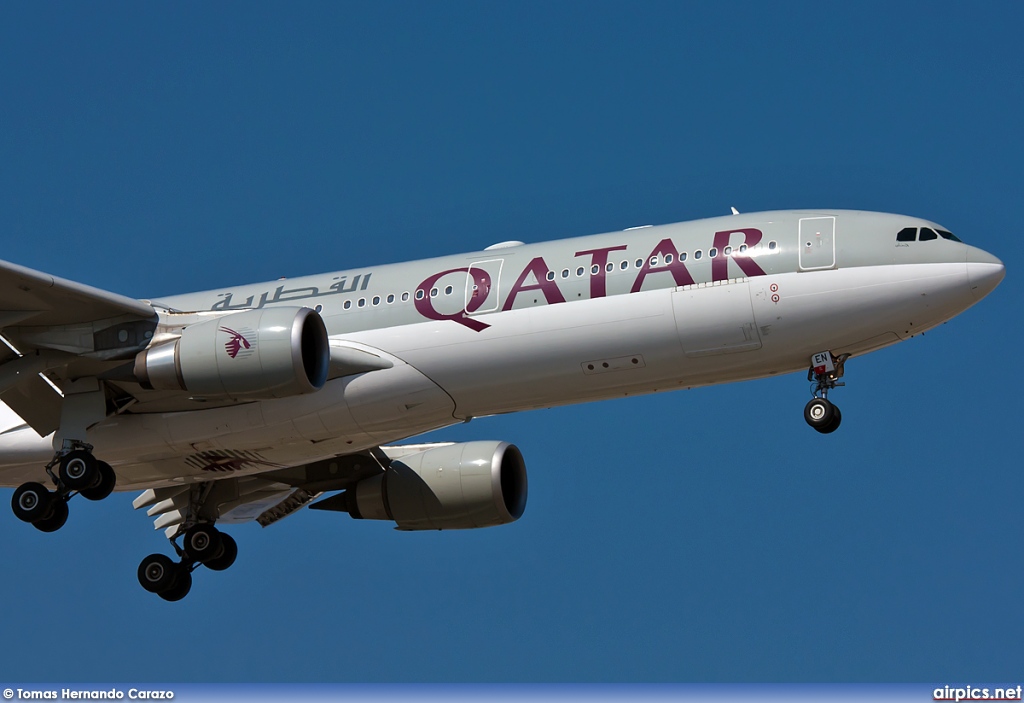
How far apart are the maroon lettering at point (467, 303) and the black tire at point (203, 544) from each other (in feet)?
26.4

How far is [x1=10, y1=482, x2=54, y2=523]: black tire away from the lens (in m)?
29.4

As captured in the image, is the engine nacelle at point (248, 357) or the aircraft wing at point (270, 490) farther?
the aircraft wing at point (270, 490)

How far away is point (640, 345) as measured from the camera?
27.8m

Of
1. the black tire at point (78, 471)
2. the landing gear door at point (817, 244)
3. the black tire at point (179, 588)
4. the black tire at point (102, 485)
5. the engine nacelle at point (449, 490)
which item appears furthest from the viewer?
the black tire at point (179, 588)

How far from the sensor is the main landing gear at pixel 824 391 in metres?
28.1

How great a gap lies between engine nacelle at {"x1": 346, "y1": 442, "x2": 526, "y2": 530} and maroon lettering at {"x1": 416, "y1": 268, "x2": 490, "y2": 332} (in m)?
5.38

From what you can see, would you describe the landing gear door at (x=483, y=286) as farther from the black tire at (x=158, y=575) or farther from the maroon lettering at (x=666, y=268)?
the black tire at (x=158, y=575)

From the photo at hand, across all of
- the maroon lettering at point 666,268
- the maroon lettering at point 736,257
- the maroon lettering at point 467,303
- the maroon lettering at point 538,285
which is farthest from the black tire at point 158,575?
the maroon lettering at point 736,257

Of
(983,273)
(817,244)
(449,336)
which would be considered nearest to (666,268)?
(817,244)

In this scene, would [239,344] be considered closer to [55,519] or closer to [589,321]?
[55,519]

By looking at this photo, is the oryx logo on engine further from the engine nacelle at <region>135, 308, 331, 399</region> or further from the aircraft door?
the aircraft door

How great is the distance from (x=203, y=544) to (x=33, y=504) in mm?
4934

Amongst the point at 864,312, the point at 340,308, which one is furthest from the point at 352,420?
the point at 864,312

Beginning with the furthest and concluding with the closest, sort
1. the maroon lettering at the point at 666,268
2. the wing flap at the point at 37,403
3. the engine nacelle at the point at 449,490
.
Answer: the engine nacelle at the point at 449,490
the wing flap at the point at 37,403
the maroon lettering at the point at 666,268
